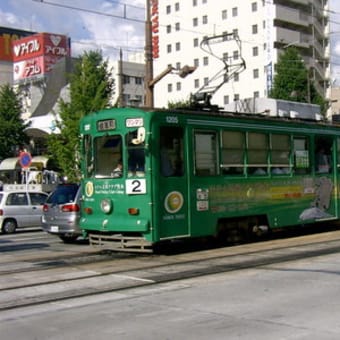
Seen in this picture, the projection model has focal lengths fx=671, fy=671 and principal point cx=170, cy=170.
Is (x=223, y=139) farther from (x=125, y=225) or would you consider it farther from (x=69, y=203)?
(x=69, y=203)

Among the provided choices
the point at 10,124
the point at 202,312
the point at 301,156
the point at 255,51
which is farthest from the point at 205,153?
the point at 255,51

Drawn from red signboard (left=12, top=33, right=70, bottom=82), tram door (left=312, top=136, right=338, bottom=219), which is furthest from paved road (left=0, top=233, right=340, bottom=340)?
red signboard (left=12, top=33, right=70, bottom=82)

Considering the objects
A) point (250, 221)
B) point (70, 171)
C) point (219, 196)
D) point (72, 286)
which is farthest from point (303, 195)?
point (70, 171)

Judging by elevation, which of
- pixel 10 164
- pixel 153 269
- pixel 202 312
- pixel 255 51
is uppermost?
pixel 255 51

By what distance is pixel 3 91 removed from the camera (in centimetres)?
5962

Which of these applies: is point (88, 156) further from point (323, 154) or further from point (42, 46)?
point (42, 46)

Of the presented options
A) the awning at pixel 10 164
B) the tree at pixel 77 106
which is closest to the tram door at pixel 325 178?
the tree at pixel 77 106

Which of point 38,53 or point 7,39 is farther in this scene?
point 7,39

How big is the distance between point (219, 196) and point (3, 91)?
4860 cm

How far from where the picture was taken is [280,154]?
1592 cm

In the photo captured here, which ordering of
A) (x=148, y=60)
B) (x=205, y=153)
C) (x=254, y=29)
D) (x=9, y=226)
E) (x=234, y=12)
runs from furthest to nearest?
1. (x=234, y=12)
2. (x=254, y=29)
3. (x=148, y=60)
4. (x=9, y=226)
5. (x=205, y=153)

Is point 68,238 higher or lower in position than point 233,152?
lower

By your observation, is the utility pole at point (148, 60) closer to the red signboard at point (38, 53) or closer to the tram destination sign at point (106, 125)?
the tram destination sign at point (106, 125)

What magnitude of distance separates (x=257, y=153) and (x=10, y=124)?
4577cm
